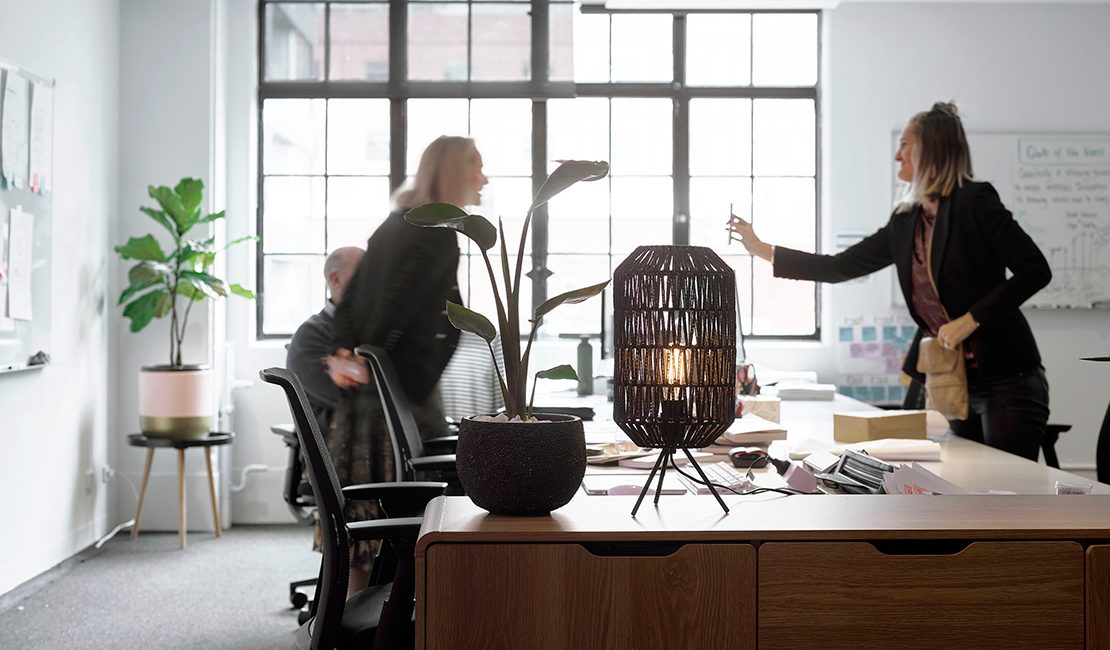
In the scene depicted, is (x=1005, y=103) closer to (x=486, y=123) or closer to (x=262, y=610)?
(x=486, y=123)

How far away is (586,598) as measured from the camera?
1373 millimetres

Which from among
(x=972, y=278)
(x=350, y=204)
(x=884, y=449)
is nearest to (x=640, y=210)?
(x=350, y=204)

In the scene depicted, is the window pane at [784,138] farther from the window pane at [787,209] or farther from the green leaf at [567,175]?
the green leaf at [567,175]

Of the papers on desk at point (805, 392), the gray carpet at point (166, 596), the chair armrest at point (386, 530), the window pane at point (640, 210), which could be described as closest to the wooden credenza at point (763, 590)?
the chair armrest at point (386, 530)

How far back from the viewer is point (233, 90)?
5617 millimetres

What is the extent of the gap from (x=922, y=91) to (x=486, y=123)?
234 centimetres

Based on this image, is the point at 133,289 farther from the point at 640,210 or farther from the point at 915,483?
the point at 915,483

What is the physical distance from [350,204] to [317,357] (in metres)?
2.20

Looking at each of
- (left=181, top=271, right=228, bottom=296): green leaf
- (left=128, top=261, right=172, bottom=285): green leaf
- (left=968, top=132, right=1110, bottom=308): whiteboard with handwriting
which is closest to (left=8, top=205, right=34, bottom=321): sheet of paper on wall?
(left=128, top=261, right=172, bottom=285): green leaf

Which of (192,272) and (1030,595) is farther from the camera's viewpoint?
(192,272)

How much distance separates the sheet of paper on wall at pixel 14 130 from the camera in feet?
12.8

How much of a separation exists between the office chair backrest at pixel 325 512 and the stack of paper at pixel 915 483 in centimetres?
95

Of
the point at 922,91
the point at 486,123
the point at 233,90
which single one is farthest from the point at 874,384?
the point at 233,90

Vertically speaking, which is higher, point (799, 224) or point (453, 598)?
point (799, 224)
